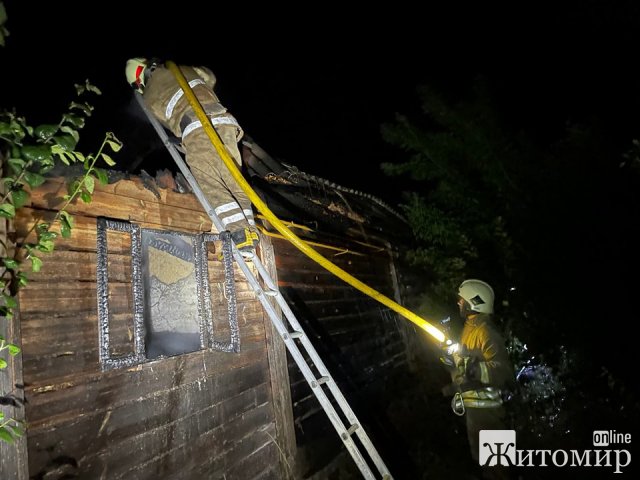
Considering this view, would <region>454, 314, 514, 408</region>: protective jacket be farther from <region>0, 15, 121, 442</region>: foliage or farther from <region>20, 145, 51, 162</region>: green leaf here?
<region>20, 145, 51, 162</region>: green leaf

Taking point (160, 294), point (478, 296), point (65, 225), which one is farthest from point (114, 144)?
point (478, 296)

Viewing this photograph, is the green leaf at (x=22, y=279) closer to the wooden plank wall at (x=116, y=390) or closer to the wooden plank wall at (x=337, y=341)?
the wooden plank wall at (x=116, y=390)

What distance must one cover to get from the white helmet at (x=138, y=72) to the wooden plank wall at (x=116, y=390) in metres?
1.06

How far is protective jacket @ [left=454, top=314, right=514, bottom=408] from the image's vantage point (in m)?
3.97

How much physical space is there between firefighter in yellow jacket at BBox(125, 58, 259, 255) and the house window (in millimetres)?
214

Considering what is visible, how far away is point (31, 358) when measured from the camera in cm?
254

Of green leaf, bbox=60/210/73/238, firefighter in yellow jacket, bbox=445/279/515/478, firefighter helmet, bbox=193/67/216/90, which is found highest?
firefighter helmet, bbox=193/67/216/90

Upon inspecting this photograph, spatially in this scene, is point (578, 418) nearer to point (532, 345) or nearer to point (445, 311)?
point (532, 345)

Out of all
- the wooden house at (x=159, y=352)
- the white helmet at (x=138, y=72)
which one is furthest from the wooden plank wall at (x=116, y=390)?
the white helmet at (x=138, y=72)

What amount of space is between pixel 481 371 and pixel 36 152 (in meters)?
4.07

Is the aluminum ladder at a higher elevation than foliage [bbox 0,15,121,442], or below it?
below

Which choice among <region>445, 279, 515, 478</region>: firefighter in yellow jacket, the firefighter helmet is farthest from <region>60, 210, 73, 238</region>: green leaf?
<region>445, 279, 515, 478</region>: firefighter in yellow jacket

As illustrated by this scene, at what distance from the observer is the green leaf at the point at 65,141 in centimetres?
233

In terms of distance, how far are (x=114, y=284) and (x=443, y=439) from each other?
5.66m
